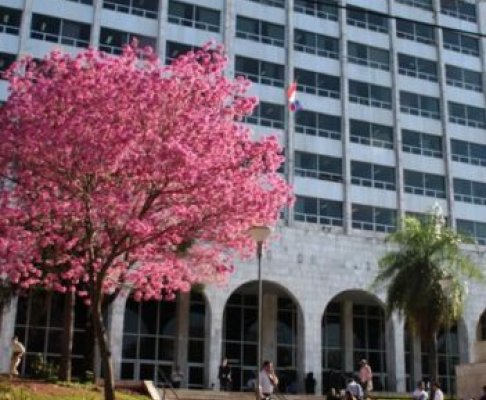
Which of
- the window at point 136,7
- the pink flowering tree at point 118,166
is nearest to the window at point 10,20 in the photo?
the window at point 136,7

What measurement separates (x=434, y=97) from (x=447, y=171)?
5254 millimetres

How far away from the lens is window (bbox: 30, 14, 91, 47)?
41.3 meters

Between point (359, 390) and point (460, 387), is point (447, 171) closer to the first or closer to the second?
point (460, 387)

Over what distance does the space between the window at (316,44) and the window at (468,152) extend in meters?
9.81

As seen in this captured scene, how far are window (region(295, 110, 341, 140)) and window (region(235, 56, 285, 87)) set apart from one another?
242 cm

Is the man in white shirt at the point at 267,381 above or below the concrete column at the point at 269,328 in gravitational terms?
below

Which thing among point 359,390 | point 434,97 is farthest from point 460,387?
point 434,97

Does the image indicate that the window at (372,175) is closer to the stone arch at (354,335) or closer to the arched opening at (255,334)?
the stone arch at (354,335)

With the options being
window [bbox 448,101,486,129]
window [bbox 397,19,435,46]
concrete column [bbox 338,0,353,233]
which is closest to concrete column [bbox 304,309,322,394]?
concrete column [bbox 338,0,353,233]

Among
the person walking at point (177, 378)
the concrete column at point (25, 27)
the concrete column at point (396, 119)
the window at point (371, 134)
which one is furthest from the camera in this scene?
the window at point (371, 134)

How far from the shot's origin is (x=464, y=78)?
5156cm

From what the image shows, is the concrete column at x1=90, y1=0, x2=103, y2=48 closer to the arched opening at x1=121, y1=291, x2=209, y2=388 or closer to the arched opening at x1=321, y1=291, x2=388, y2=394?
the arched opening at x1=121, y1=291, x2=209, y2=388

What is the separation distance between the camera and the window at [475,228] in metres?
47.5

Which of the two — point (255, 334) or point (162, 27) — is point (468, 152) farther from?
point (162, 27)
